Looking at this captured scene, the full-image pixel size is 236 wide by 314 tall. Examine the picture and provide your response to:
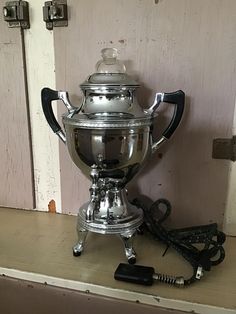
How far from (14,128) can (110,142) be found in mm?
406

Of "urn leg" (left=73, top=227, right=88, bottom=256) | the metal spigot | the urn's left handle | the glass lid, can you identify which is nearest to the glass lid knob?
the glass lid

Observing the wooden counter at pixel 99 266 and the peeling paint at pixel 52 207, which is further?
the peeling paint at pixel 52 207

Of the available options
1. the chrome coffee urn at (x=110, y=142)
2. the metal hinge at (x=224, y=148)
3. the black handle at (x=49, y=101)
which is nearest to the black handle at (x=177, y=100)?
the chrome coffee urn at (x=110, y=142)

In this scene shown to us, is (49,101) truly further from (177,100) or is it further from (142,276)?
(142,276)

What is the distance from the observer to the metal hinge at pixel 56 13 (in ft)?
2.52

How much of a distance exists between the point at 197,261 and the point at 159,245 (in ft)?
0.46

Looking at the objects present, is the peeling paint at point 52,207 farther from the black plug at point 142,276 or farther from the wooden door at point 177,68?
the black plug at point 142,276

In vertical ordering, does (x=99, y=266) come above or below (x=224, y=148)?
below

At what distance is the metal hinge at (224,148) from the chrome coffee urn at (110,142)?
0.13 meters

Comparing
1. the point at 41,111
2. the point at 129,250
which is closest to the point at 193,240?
the point at 129,250

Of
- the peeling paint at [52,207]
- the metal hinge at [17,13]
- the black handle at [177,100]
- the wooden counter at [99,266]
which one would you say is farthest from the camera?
the peeling paint at [52,207]

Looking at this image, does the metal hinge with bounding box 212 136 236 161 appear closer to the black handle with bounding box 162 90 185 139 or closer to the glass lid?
the black handle with bounding box 162 90 185 139

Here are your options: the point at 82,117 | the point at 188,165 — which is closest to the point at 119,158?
the point at 82,117

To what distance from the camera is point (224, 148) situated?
0.74m
